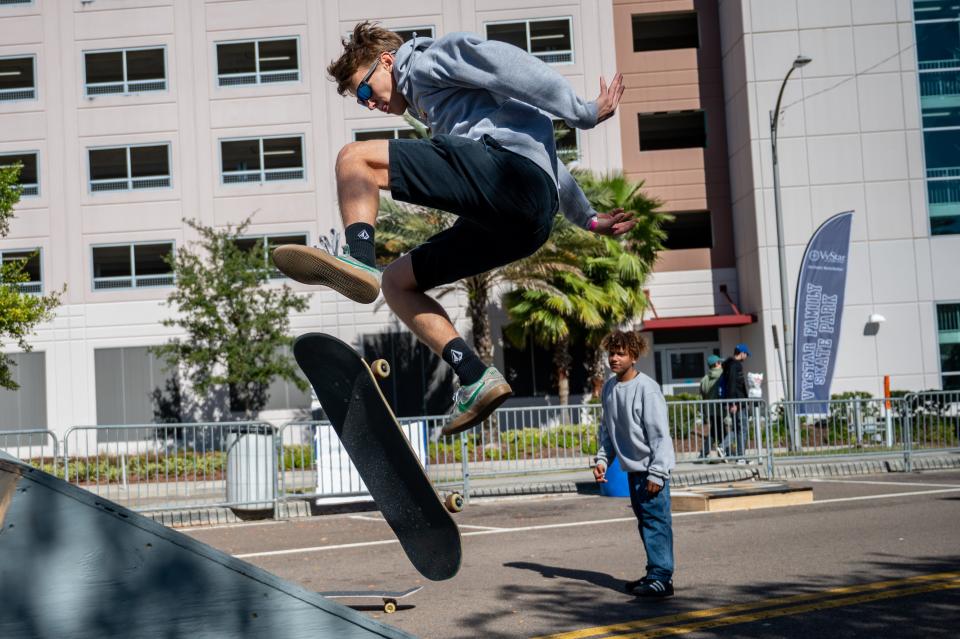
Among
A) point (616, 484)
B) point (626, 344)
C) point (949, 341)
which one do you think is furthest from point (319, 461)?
point (949, 341)

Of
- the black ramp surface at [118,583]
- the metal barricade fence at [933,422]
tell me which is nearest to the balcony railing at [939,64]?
the metal barricade fence at [933,422]

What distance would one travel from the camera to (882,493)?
42.5 ft

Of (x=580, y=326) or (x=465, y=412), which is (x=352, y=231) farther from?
(x=580, y=326)

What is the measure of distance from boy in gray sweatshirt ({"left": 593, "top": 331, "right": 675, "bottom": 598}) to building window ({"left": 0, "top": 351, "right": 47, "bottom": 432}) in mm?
26591

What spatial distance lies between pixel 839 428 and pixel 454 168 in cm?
1513

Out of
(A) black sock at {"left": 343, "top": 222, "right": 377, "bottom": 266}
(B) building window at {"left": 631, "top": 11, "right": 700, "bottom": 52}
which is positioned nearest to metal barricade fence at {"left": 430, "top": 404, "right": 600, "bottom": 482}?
(A) black sock at {"left": 343, "top": 222, "right": 377, "bottom": 266}

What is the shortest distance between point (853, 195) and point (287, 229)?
16.8 m

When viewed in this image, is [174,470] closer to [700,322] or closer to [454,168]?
[454,168]

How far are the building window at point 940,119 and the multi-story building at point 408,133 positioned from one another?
6 cm

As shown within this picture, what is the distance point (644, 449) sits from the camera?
7.04m

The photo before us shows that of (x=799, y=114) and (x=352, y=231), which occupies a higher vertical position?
(x=799, y=114)

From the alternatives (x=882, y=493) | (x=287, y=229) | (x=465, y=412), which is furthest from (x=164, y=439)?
(x=287, y=229)

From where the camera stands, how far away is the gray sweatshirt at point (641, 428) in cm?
696

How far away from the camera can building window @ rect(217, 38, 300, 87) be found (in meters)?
30.8
